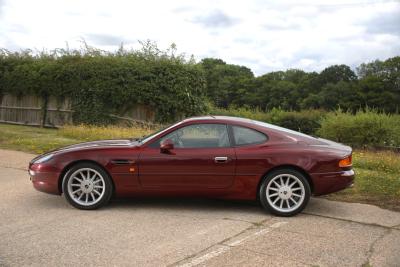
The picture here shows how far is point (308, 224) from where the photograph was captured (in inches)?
235

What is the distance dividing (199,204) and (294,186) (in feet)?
4.65

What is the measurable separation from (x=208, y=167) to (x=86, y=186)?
1703mm

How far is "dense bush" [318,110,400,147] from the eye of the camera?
20094 millimetres

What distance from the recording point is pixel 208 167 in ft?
20.9

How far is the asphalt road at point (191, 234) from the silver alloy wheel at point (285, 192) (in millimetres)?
180

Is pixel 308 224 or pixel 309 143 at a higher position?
pixel 309 143

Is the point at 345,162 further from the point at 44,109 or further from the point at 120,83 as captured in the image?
the point at 44,109

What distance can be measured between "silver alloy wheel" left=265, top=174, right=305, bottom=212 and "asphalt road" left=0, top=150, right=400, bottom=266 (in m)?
0.18

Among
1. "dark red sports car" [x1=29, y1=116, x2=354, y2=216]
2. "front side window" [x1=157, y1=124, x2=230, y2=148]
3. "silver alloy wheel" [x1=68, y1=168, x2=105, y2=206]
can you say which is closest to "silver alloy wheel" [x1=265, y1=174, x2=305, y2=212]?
"dark red sports car" [x1=29, y1=116, x2=354, y2=216]

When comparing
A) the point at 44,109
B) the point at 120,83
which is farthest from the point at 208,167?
the point at 44,109

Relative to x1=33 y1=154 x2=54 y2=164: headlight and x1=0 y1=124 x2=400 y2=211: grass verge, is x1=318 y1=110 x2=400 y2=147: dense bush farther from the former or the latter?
x1=33 y1=154 x2=54 y2=164: headlight

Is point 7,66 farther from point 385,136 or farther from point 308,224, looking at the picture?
point 308,224

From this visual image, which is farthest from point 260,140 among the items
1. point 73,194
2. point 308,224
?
point 73,194

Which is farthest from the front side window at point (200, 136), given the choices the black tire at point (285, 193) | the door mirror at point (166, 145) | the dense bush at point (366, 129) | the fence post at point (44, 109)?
the fence post at point (44, 109)
